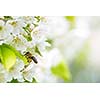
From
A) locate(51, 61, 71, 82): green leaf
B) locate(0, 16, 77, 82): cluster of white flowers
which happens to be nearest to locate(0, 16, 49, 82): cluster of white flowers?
locate(0, 16, 77, 82): cluster of white flowers

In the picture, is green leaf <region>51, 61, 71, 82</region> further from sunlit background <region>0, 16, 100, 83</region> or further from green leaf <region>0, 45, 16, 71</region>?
green leaf <region>0, 45, 16, 71</region>

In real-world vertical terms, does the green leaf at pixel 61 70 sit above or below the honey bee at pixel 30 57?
below

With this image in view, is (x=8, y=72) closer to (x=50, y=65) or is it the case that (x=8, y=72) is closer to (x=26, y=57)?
(x=26, y=57)

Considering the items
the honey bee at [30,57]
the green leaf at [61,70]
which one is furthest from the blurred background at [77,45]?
the honey bee at [30,57]

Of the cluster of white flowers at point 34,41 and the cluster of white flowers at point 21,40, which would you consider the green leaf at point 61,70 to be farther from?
the cluster of white flowers at point 21,40

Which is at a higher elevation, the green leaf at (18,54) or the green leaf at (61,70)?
the green leaf at (18,54)

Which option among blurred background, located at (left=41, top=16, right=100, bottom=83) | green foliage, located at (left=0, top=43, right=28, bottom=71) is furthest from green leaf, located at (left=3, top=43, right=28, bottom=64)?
blurred background, located at (left=41, top=16, right=100, bottom=83)

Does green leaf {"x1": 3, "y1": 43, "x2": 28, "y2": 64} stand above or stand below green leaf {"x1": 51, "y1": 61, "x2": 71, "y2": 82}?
above

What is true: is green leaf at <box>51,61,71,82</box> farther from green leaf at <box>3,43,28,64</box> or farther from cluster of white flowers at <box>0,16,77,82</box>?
→ green leaf at <box>3,43,28,64</box>

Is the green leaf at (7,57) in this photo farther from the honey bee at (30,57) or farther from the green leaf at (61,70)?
the green leaf at (61,70)

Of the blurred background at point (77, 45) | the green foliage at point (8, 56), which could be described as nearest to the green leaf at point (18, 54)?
the green foliage at point (8, 56)
